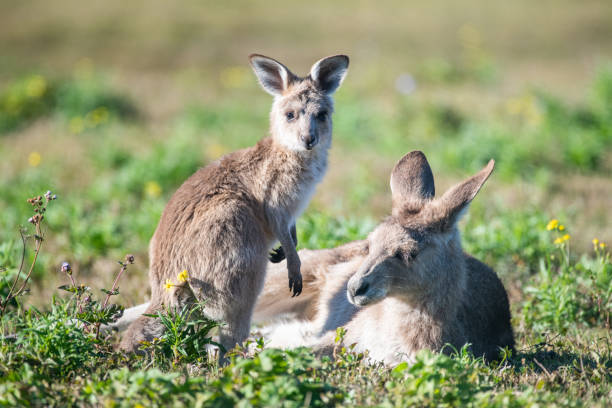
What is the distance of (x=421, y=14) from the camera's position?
30.7 metres

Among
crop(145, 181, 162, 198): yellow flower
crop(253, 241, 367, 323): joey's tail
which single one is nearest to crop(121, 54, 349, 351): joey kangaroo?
crop(253, 241, 367, 323): joey's tail

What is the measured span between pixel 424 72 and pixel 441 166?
7.80m

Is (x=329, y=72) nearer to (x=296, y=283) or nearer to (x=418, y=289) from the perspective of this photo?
(x=296, y=283)

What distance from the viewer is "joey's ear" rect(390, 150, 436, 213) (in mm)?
4770

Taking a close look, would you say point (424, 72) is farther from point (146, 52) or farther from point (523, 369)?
point (523, 369)

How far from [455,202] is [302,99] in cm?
208

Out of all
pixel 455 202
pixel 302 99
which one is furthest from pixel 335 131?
pixel 455 202

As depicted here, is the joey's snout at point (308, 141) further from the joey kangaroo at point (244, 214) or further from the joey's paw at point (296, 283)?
the joey's paw at point (296, 283)

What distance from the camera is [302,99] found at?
588 centimetres

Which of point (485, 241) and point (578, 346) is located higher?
point (485, 241)

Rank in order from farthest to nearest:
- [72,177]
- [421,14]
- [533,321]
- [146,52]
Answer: [421,14] < [146,52] < [72,177] < [533,321]

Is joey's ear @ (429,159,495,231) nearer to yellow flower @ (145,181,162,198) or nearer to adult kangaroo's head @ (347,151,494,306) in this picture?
adult kangaroo's head @ (347,151,494,306)

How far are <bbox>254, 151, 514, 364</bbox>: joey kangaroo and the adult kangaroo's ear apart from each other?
1.41 meters

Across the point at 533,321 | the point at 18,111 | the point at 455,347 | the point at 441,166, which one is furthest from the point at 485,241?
the point at 18,111
